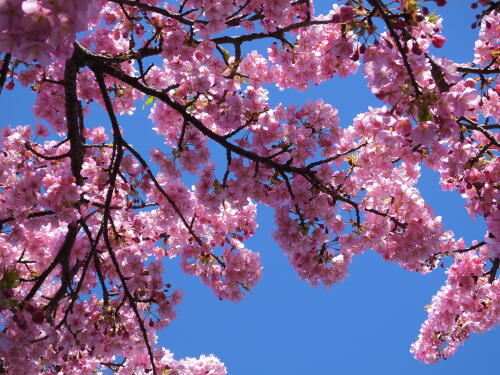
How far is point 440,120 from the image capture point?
3623mm

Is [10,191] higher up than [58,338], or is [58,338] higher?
[10,191]

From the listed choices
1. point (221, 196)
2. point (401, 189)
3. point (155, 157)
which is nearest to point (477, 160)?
point (401, 189)

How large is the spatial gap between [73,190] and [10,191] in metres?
0.80

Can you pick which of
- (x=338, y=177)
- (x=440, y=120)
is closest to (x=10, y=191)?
(x=338, y=177)

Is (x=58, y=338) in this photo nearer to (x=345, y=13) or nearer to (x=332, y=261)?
(x=332, y=261)

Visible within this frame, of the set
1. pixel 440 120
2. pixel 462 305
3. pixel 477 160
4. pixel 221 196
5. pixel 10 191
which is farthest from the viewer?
pixel 462 305

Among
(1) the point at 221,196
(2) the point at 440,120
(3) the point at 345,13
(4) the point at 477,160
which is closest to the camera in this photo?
(3) the point at 345,13

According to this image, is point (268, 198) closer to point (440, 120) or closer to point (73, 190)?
point (73, 190)

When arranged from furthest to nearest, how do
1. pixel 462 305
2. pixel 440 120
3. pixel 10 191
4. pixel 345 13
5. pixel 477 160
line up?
pixel 462 305, pixel 10 191, pixel 477 160, pixel 440 120, pixel 345 13

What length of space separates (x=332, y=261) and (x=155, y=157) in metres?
2.34

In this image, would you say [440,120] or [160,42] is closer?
[440,120]

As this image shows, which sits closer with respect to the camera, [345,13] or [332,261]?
[345,13]

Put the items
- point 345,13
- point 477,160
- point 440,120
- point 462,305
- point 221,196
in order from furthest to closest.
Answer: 1. point 462,305
2. point 221,196
3. point 477,160
4. point 440,120
5. point 345,13

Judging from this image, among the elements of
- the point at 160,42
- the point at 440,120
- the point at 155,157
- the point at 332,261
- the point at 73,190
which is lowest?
the point at 440,120
